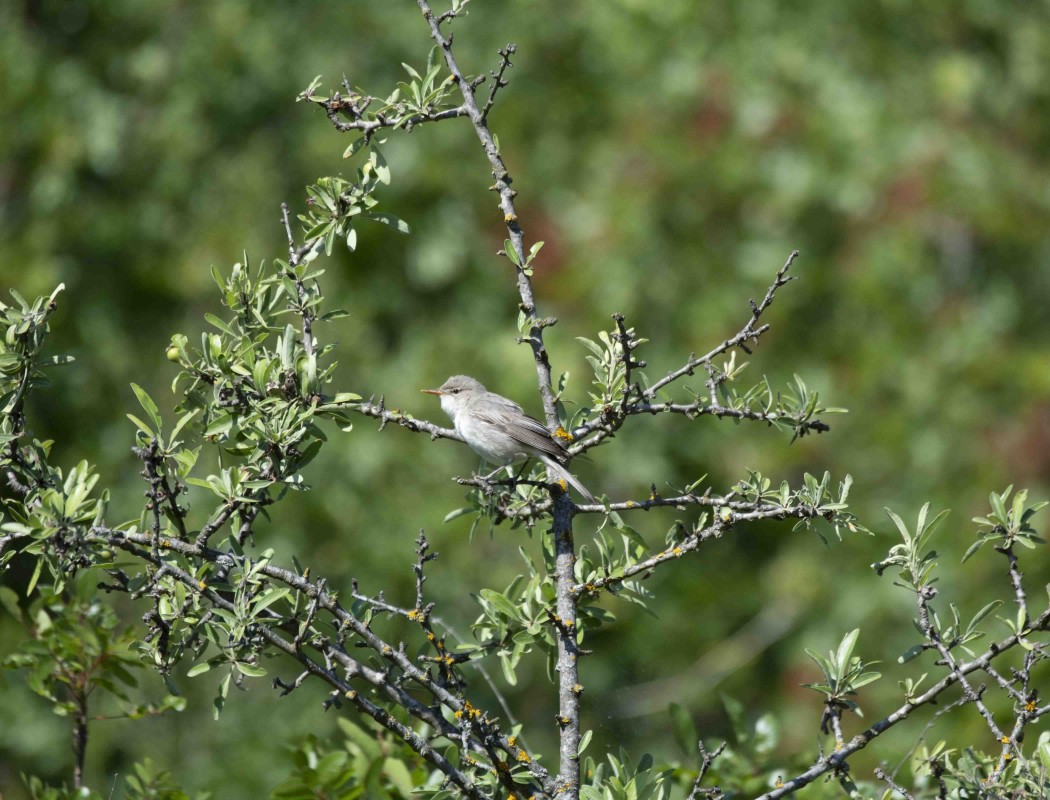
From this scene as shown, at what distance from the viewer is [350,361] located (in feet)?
37.2

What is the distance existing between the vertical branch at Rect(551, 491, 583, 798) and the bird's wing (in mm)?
986

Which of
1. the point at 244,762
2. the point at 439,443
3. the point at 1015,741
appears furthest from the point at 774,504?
the point at 439,443

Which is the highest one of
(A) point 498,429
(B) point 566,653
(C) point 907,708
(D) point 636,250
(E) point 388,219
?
(D) point 636,250

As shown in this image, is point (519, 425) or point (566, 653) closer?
point (566, 653)

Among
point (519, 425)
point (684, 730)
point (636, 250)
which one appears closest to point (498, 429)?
point (519, 425)

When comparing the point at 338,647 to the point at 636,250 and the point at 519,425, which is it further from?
the point at 636,250

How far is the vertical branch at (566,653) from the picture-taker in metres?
2.88

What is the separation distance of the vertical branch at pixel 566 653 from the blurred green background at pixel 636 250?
24.2 feet

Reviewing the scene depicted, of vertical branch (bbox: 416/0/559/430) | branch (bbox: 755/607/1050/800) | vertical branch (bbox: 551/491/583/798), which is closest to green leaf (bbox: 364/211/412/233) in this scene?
vertical branch (bbox: 416/0/559/430)

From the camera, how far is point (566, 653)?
2.96 m

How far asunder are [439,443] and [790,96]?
5.31 m

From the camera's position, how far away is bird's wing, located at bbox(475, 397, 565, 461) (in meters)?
4.54

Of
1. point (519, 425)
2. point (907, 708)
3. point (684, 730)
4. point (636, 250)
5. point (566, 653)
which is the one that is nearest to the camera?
point (907, 708)

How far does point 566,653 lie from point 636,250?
892cm
